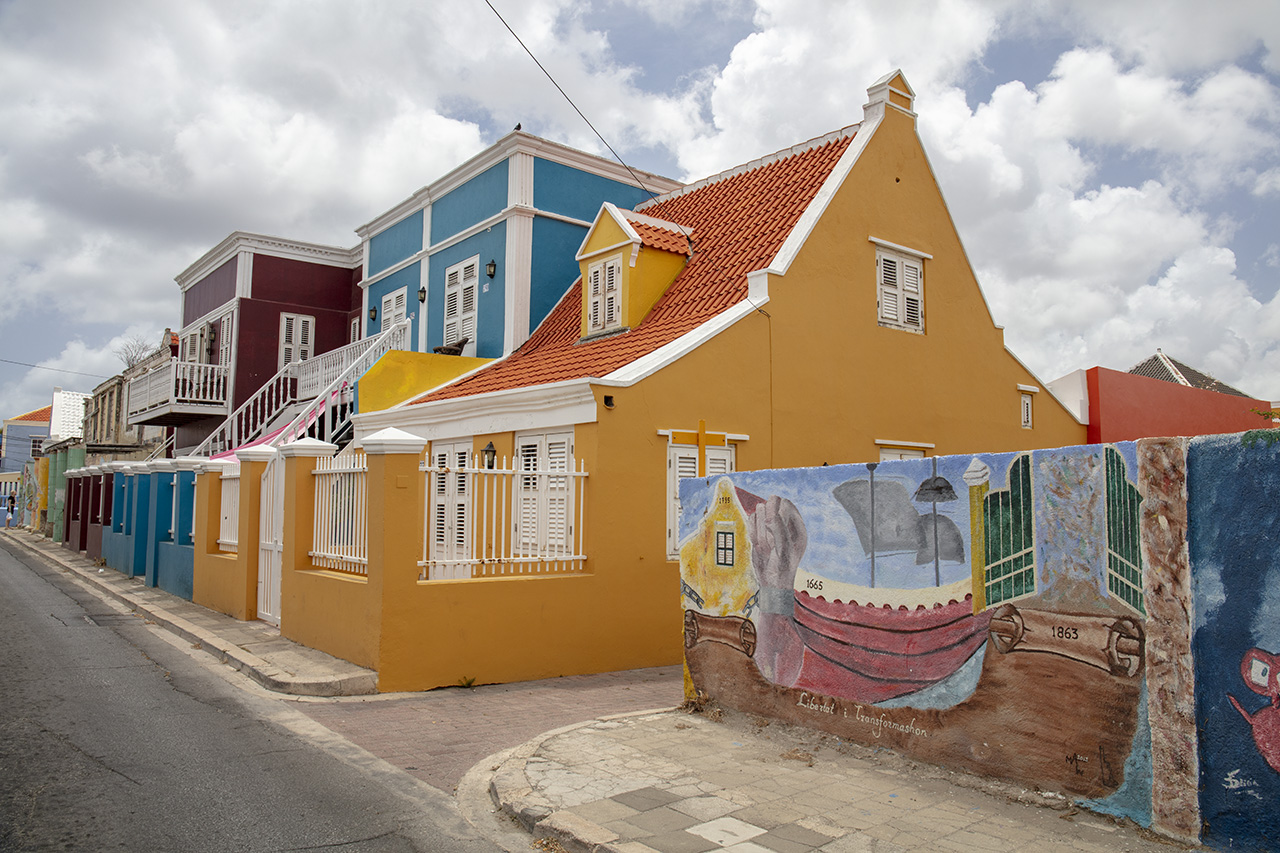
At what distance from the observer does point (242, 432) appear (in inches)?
840

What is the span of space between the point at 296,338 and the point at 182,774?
65.5 ft

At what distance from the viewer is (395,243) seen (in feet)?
66.8

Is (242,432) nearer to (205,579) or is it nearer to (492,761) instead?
(205,579)

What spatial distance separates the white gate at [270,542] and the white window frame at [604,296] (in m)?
5.23

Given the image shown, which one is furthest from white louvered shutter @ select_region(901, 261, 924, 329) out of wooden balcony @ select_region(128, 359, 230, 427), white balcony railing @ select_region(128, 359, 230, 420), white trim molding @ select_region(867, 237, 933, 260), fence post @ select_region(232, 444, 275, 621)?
white balcony railing @ select_region(128, 359, 230, 420)

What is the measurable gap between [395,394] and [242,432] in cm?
828

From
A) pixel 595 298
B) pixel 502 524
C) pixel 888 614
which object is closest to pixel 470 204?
pixel 595 298

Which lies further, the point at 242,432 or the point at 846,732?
the point at 242,432

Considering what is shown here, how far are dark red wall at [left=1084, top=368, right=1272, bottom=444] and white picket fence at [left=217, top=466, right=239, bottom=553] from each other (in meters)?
15.7

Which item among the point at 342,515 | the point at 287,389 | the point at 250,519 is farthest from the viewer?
the point at 287,389

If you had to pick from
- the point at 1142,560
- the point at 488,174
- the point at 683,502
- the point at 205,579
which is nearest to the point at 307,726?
the point at 683,502

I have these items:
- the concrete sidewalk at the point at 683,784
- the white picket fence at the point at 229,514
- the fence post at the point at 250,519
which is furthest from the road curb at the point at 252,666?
the white picket fence at the point at 229,514

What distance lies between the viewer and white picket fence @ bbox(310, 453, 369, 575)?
9486mm

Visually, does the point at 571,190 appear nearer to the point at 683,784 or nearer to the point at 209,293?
the point at 683,784
